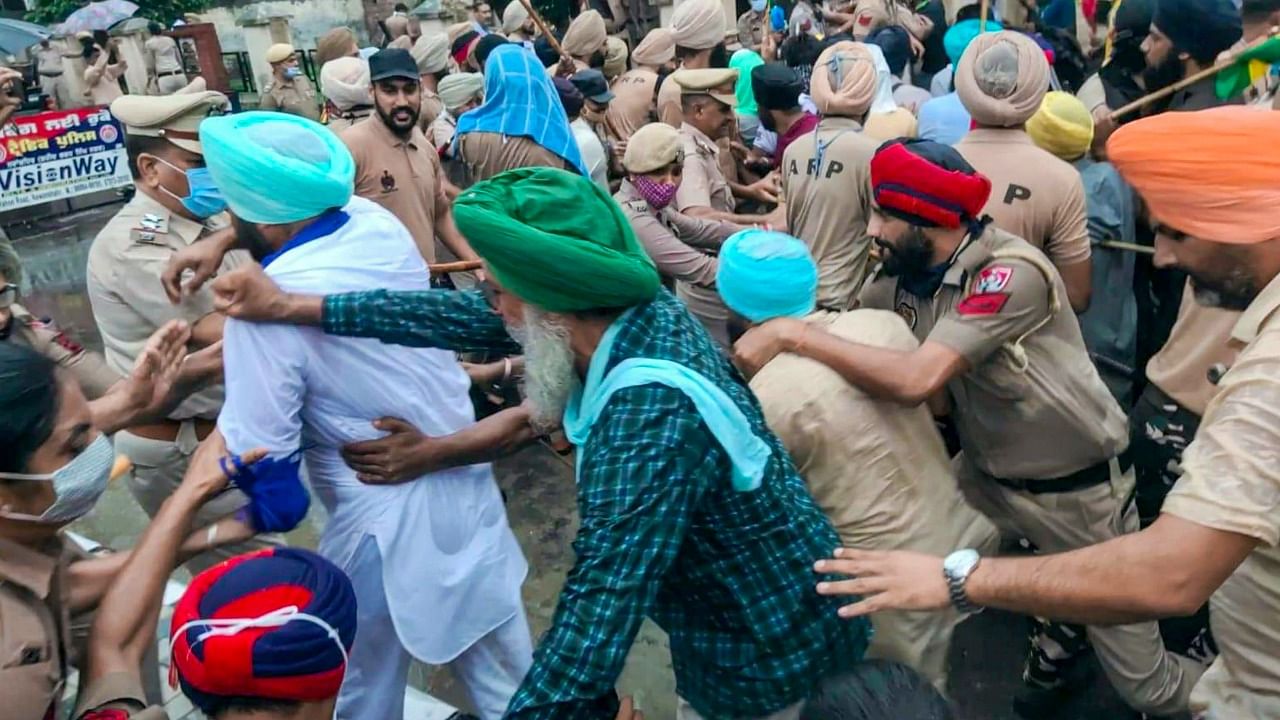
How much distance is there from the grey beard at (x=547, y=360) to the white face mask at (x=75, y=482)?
886 mm

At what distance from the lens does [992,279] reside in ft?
8.75

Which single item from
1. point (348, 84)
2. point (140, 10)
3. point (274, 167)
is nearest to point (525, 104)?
point (348, 84)

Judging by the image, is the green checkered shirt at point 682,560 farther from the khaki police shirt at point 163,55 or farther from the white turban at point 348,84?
the khaki police shirt at point 163,55

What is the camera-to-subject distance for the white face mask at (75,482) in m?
1.80

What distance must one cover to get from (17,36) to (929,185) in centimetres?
1155

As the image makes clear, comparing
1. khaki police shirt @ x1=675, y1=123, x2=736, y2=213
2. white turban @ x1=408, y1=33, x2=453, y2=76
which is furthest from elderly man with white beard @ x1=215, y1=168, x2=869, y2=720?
white turban @ x1=408, y1=33, x2=453, y2=76

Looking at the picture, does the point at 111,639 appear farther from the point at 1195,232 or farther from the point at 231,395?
the point at 1195,232

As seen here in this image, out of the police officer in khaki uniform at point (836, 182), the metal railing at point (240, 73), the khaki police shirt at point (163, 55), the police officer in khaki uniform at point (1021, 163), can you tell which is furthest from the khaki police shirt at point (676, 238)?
the metal railing at point (240, 73)

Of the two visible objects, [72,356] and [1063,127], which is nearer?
[72,356]

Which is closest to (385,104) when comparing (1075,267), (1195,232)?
(1075,267)

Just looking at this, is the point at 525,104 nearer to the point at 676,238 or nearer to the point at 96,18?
the point at 676,238

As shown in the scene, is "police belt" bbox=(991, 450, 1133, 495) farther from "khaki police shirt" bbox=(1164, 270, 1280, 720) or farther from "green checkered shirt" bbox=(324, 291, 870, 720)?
"green checkered shirt" bbox=(324, 291, 870, 720)

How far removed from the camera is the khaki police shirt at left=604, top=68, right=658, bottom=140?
7203mm

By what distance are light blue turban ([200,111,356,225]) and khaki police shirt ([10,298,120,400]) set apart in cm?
117
